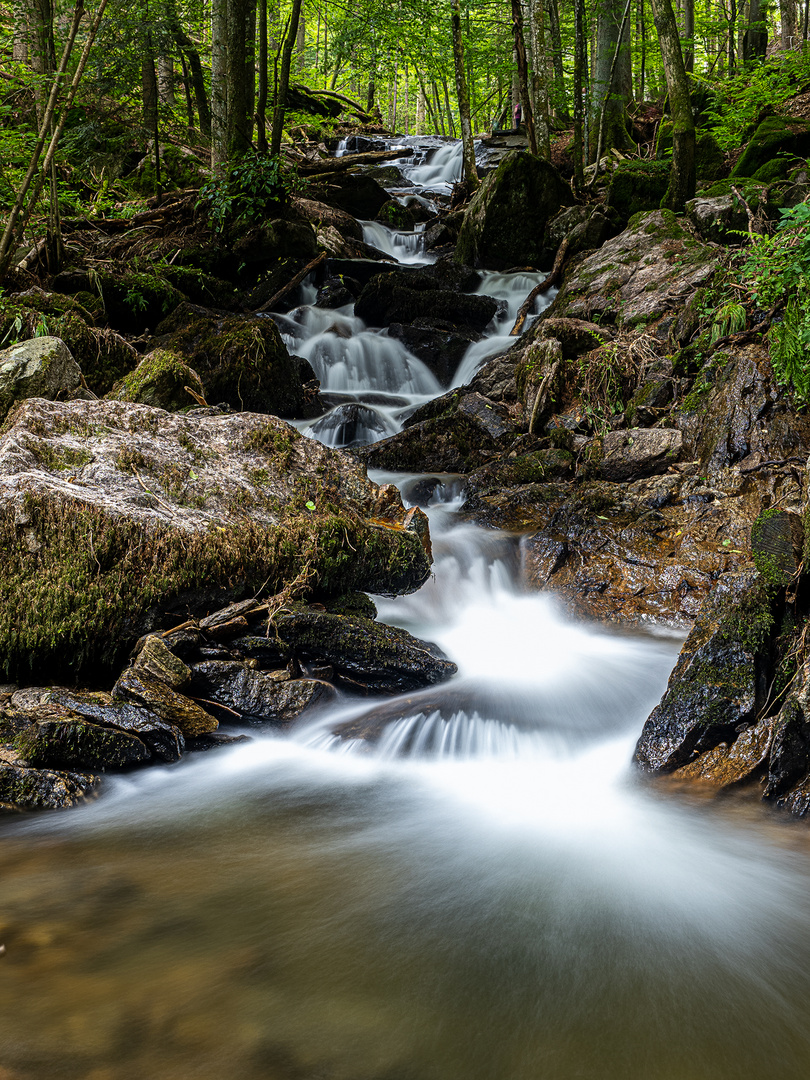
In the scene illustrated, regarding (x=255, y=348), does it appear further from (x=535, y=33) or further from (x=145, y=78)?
(x=535, y=33)

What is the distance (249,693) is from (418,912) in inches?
71.6

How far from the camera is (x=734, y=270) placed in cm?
716

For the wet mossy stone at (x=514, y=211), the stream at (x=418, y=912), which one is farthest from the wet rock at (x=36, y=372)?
the wet mossy stone at (x=514, y=211)

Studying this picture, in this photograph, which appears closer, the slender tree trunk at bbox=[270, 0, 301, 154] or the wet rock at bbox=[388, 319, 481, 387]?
the wet rock at bbox=[388, 319, 481, 387]

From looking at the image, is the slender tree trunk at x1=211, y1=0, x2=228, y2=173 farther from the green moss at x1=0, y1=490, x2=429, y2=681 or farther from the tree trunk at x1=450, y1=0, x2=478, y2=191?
the green moss at x1=0, y1=490, x2=429, y2=681

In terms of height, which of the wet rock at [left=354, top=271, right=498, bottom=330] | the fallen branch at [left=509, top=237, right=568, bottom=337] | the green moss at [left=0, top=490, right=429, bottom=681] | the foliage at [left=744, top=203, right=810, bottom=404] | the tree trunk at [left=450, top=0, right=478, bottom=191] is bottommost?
the green moss at [left=0, top=490, right=429, bottom=681]

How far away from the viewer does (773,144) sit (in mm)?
11188

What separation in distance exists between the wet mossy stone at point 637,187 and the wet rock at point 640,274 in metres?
1.72

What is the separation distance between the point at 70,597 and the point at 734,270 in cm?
712

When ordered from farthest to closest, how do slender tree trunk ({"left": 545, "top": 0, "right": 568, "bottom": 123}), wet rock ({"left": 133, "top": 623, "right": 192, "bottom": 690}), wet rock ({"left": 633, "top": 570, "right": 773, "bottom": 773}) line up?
slender tree trunk ({"left": 545, "top": 0, "right": 568, "bottom": 123}) → wet rock ({"left": 133, "top": 623, "right": 192, "bottom": 690}) → wet rock ({"left": 633, "top": 570, "right": 773, "bottom": 773})

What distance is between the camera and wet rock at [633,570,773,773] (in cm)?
346

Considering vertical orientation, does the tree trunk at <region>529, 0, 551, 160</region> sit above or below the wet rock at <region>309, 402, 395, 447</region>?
above

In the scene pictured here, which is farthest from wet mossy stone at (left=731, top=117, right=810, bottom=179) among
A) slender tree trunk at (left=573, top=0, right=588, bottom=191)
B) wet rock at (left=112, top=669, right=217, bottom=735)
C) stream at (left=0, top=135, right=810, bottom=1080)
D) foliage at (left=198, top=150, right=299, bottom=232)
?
wet rock at (left=112, top=669, right=217, bottom=735)

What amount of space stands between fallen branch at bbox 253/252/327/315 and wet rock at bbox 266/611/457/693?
27.3ft
